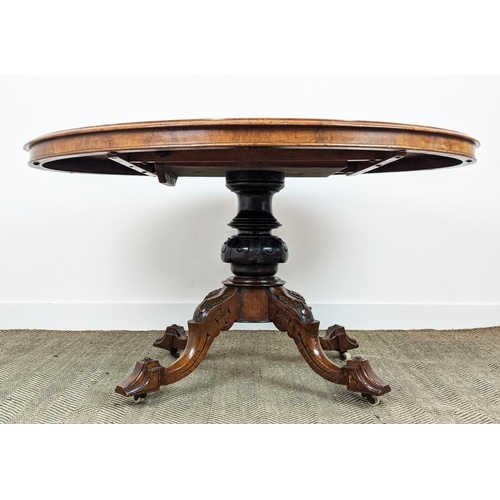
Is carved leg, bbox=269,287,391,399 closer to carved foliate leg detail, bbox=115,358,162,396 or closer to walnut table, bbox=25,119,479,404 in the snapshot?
walnut table, bbox=25,119,479,404

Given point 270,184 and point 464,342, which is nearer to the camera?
point 270,184

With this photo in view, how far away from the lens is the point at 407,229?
2221 millimetres

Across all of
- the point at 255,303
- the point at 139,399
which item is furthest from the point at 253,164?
the point at 139,399

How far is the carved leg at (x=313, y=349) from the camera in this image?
1.34 meters

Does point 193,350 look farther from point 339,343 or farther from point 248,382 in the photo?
point 339,343

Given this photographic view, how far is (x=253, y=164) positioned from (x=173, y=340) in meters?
0.68

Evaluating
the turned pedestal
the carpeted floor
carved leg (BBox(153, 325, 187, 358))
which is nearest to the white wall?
the carpeted floor

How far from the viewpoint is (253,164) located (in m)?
1.39

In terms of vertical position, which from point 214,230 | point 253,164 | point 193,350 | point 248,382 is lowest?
point 248,382

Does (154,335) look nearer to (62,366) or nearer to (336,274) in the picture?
(62,366)

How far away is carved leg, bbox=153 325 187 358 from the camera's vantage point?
5.93 ft

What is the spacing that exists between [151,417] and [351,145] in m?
0.70

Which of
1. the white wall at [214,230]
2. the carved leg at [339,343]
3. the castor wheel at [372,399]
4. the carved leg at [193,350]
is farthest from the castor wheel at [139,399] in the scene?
the white wall at [214,230]

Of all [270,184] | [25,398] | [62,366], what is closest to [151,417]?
[25,398]
